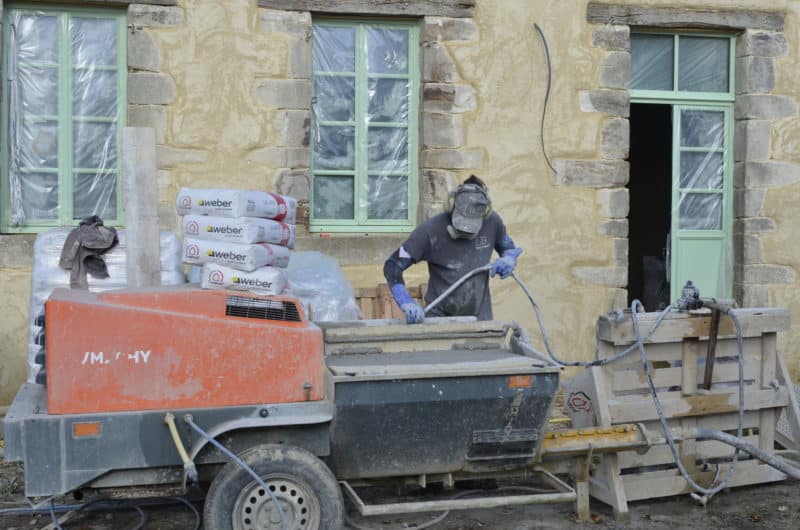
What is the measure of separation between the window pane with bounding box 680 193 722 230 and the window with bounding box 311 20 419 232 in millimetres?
2401

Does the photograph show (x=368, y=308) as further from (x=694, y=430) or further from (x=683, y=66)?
(x=683, y=66)

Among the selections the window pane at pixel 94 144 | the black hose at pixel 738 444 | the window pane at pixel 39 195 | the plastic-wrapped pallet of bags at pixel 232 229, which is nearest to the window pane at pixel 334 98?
the window pane at pixel 94 144

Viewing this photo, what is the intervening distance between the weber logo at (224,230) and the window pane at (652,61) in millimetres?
4717

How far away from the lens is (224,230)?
473 cm

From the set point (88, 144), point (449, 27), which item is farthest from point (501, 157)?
point (88, 144)

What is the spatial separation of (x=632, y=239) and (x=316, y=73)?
17.3 ft

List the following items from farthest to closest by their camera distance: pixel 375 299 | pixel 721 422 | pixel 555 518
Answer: pixel 375 299
pixel 721 422
pixel 555 518

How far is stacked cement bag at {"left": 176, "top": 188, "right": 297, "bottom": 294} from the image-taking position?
4.66 m

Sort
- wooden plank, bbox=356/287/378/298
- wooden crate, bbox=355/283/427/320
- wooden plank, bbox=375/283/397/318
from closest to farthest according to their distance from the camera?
wooden plank, bbox=375/283/397/318
wooden crate, bbox=355/283/427/320
wooden plank, bbox=356/287/378/298

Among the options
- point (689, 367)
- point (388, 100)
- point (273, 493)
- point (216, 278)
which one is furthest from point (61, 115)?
point (689, 367)

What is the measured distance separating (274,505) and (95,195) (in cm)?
401

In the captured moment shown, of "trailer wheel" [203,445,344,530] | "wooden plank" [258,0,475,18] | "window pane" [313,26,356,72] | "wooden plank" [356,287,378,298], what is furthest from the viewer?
"window pane" [313,26,356,72]

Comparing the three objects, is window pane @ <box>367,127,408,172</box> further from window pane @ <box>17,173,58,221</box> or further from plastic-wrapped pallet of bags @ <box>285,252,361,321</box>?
window pane @ <box>17,173,58,221</box>

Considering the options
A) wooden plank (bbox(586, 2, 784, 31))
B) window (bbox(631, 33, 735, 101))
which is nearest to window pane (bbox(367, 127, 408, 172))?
wooden plank (bbox(586, 2, 784, 31))
